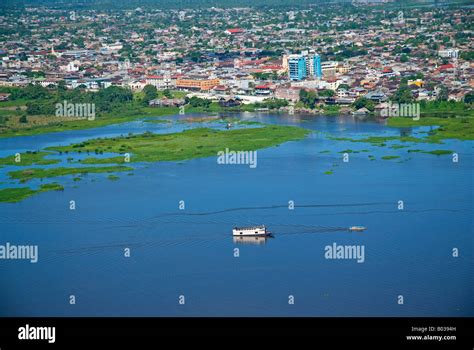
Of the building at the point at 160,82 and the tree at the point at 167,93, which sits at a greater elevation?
the building at the point at 160,82

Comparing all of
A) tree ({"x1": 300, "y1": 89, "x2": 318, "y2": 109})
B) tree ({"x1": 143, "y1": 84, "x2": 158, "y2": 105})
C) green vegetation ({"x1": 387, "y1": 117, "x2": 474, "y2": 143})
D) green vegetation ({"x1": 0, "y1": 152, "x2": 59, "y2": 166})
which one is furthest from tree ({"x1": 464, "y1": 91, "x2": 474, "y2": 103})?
green vegetation ({"x1": 0, "y1": 152, "x2": 59, "y2": 166})

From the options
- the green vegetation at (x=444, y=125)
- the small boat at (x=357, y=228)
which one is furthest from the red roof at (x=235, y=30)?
the small boat at (x=357, y=228)

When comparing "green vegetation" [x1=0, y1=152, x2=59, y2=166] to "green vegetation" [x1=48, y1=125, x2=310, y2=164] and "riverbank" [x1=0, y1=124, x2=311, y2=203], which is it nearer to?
"riverbank" [x1=0, y1=124, x2=311, y2=203]

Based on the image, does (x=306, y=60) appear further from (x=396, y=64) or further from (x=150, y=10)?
(x=150, y=10)

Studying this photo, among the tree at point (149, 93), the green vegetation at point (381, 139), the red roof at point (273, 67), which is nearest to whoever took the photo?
the green vegetation at point (381, 139)

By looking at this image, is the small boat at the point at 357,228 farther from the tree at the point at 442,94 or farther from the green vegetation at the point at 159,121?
the tree at the point at 442,94
